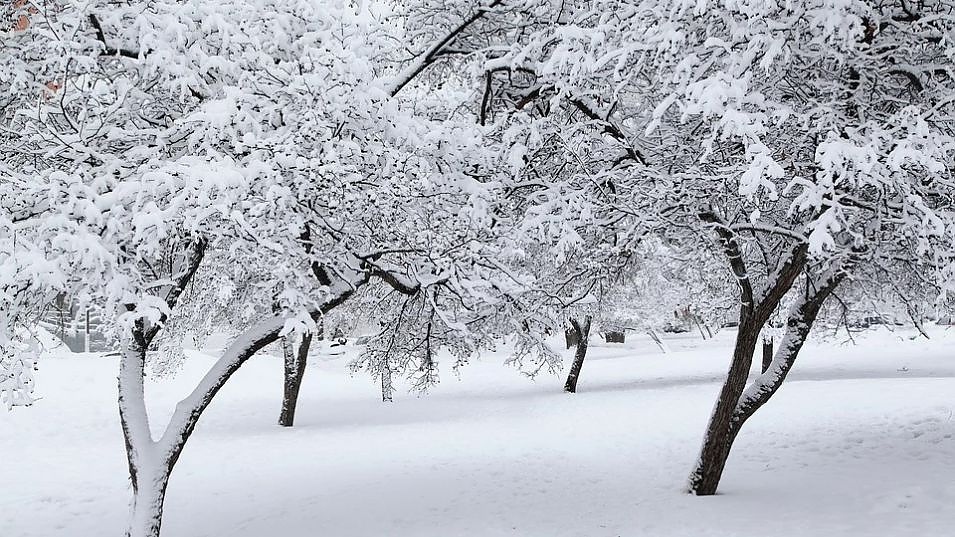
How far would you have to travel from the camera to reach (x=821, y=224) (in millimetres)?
5816

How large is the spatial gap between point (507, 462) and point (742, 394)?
513 cm

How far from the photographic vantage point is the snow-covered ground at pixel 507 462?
998cm

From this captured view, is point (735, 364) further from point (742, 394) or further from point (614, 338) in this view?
point (614, 338)

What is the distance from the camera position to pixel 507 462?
47.2ft

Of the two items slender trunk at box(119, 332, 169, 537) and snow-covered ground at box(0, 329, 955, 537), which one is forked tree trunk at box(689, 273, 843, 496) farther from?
slender trunk at box(119, 332, 169, 537)

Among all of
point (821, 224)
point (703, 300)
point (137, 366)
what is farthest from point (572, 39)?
point (703, 300)

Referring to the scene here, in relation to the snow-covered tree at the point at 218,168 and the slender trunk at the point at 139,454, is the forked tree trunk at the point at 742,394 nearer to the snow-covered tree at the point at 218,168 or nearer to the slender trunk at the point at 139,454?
the snow-covered tree at the point at 218,168

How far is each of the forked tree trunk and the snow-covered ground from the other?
0.45 meters

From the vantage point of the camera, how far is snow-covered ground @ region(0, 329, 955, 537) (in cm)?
998

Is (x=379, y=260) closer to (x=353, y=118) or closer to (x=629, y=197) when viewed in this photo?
(x=353, y=118)

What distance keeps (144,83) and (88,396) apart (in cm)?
1791

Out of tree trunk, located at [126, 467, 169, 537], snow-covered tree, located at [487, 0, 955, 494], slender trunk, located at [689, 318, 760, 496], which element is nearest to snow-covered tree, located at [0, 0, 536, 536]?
tree trunk, located at [126, 467, 169, 537]

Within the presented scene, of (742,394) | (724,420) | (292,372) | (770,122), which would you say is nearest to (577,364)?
(292,372)

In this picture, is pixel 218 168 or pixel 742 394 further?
pixel 742 394
